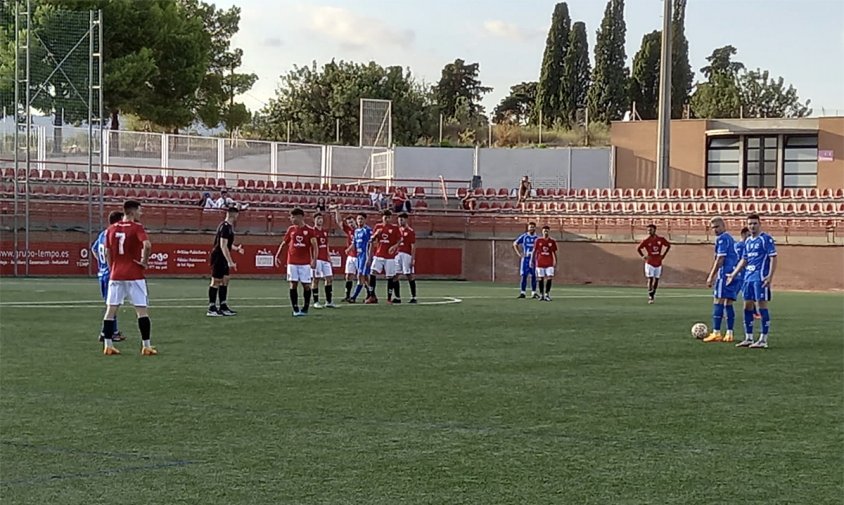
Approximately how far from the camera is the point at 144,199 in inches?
1454

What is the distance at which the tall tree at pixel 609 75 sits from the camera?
2970 inches

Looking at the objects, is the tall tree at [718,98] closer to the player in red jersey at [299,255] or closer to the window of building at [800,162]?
the window of building at [800,162]

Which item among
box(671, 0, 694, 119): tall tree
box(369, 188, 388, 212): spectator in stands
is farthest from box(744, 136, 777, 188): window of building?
box(671, 0, 694, 119): tall tree

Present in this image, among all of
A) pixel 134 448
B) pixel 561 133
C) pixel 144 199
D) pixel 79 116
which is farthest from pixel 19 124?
pixel 561 133

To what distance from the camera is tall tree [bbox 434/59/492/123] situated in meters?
97.2

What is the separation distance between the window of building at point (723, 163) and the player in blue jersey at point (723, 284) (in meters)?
37.0

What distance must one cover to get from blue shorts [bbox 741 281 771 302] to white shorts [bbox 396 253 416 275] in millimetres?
9847

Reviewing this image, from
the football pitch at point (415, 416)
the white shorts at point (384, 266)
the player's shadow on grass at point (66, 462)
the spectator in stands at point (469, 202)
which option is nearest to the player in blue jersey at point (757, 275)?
the football pitch at point (415, 416)

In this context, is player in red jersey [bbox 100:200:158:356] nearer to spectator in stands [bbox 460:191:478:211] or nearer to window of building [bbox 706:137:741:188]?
spectator in stands [bbox 460:191:478:211]

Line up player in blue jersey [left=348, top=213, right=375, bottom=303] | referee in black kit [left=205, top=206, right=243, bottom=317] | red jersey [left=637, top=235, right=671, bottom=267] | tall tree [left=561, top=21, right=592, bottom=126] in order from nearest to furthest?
referee in black kit [left=205, top=206, right=243, bottom=317] → player in blue jersey [left=348, top=213, right=375, bottom=303] → red jersey [left=637, top=235, right=671, bottom=267] → tall tree [left=561, top=21, right=592, bottom=126]

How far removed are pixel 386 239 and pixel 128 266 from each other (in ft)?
34.0

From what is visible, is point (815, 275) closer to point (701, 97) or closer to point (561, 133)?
point (561, 133)

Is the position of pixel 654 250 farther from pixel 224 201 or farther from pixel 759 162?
pixel 759 162

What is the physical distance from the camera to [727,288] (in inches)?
583
